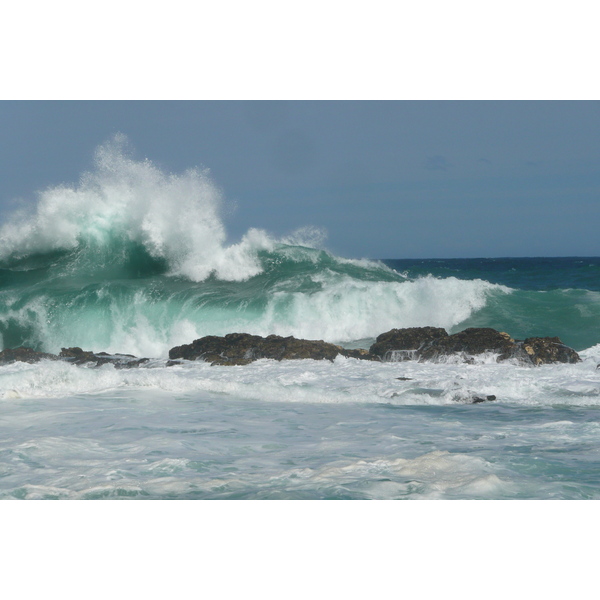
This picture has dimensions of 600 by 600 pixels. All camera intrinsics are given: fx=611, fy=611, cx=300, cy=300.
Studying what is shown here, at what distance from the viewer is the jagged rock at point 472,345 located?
22.8 feet

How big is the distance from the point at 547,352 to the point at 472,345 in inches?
32.1

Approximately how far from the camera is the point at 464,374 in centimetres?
609

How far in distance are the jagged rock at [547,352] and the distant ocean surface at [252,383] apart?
0.71ft

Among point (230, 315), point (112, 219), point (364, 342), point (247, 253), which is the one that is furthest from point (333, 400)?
point (112, 219)

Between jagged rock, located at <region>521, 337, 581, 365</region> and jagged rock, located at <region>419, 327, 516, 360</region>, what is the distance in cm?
18


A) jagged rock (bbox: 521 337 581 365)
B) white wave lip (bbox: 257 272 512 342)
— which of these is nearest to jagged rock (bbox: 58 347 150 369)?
white wave lip (bbox: 257 272 512 342)

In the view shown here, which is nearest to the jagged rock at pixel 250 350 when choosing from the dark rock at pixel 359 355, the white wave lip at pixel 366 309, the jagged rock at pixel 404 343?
the dark rock at pixel 359 355

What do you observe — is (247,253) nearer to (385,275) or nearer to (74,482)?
(385,275)

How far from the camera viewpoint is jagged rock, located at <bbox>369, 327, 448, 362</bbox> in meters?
7.34

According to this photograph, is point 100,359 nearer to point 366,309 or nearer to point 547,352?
point 366,309

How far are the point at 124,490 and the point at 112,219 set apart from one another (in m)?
10.1

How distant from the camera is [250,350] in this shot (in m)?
7.42

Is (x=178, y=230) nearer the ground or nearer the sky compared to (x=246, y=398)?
nearer the sky

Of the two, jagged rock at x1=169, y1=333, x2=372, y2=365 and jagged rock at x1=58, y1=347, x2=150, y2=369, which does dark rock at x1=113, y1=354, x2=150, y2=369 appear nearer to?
jagged rock at x1=58, y1=347, x2=150, y2=369
